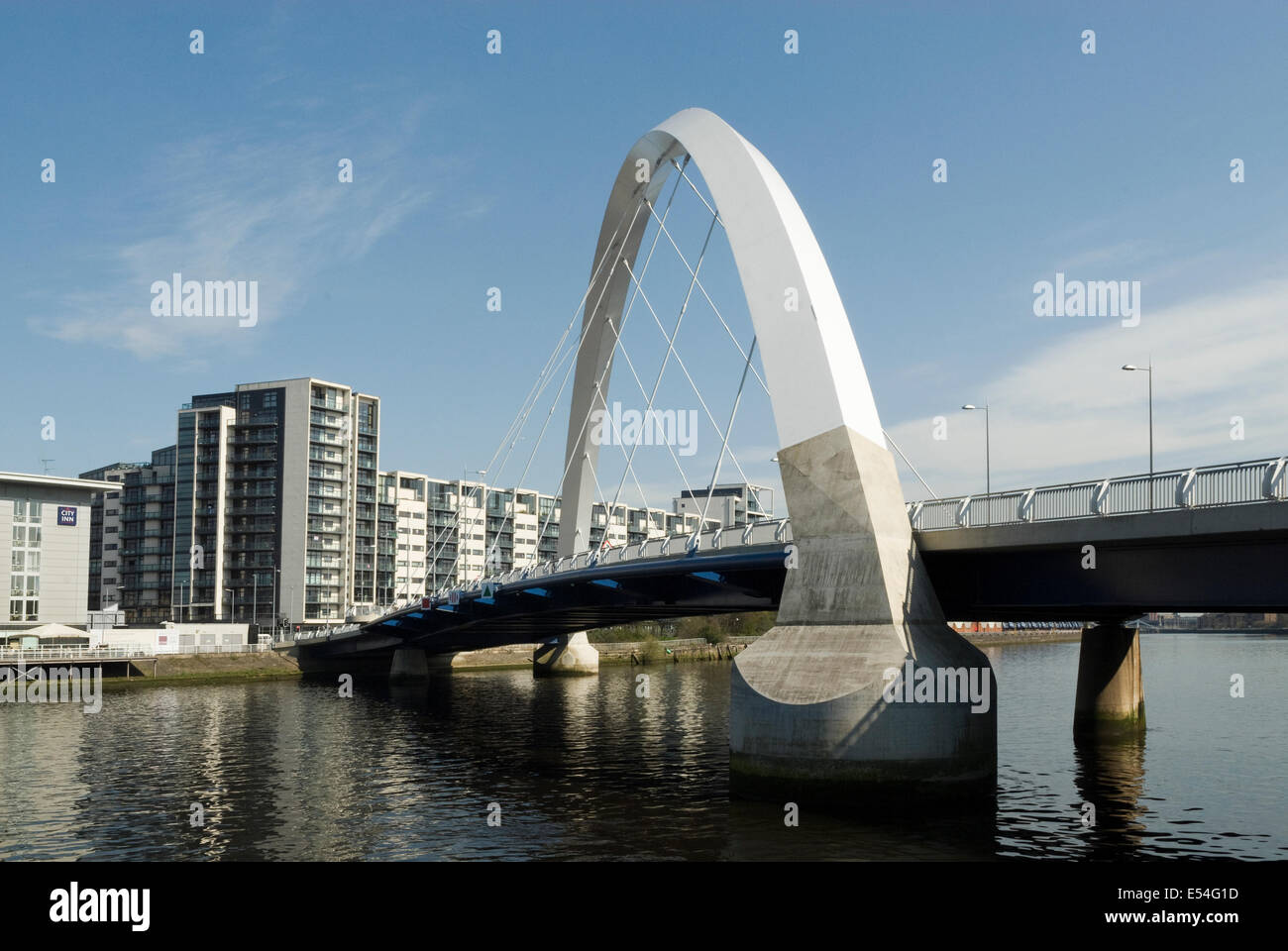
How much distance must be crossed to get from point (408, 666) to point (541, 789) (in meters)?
51.2

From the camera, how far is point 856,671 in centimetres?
2859

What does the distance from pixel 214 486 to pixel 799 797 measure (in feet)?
379

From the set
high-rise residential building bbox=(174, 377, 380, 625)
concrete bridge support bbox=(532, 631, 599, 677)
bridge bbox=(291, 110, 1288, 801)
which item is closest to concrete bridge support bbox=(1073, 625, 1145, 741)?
bridge bbox=(291, 110, 1288, 801)

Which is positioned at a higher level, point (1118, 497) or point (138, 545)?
point (138, 545)

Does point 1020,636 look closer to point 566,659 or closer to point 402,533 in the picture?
point 402,533

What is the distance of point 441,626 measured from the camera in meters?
75.1

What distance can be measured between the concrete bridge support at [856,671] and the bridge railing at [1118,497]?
150 centimetres

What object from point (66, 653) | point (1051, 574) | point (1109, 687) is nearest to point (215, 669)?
point (66, 653)

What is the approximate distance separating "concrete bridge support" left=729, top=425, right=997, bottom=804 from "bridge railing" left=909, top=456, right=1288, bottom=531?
1.50m

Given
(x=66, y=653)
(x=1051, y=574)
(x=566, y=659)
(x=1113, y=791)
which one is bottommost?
(x=566, y=659)

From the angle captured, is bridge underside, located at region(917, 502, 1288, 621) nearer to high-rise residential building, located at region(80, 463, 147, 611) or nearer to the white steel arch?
the white steel arch

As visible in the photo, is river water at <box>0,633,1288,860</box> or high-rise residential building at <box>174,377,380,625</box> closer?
river water at <box>0,633,1288,860</box>

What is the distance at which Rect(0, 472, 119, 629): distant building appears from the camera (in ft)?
277
